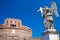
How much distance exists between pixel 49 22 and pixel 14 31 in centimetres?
3919

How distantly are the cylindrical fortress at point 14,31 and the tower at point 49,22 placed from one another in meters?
38.4

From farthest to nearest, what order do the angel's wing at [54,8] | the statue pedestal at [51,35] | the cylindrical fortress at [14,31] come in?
the cylindrical fortress at [14,31]
the angel's wing at [54,8]
the statue pedestal at [51,35]

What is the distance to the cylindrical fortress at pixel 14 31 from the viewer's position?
4519 centimetres

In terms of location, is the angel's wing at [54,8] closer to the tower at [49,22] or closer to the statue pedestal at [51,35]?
the tower at [49,22]

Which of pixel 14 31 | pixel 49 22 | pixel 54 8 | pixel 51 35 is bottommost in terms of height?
pixel 51 35

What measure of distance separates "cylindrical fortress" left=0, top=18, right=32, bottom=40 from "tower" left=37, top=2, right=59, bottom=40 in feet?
126

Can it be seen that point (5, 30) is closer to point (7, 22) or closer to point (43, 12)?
point (7, 22)

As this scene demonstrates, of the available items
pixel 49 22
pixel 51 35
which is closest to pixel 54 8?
pixel 49 22

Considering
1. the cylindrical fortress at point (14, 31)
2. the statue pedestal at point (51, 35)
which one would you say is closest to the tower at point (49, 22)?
the statue pedestal at point (51, 35)

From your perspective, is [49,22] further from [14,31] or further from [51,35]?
[14,31]

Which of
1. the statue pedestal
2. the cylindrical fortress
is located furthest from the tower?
the cylindrical fortress

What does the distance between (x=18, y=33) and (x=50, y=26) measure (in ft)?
128

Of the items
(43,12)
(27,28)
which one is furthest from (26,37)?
(43,12)

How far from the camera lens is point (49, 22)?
704cm
